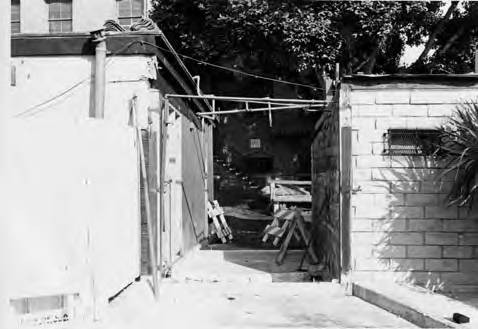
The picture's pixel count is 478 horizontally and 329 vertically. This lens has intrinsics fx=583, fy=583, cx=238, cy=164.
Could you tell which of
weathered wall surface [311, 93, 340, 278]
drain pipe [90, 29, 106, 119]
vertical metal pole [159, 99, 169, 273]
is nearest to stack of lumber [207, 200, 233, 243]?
weathered wall surface [311, 93, 340, 278]

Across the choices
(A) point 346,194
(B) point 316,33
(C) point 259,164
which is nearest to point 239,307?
(A) point 346,194

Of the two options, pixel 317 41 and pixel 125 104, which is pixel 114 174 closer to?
pixel 125 104

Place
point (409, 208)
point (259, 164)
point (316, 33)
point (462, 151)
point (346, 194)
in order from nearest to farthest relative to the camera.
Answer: point (462, 151)
point (409, 208)
point (346, 194)
point (316, 33)
point (259, 164)

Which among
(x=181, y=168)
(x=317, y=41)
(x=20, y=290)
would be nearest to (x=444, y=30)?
(x=317, y=41)

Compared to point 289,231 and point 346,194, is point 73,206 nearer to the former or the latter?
point 346,194

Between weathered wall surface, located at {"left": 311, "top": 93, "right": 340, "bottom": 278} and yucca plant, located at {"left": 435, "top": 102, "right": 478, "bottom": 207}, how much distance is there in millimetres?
1674

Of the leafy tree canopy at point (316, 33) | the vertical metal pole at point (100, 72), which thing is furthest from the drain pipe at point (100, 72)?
the leafy tree canopy at point (316, 33)

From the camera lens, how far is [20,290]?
5711 mm

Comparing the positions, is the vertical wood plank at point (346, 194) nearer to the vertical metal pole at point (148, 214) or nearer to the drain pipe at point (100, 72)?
the vertical metal pole at point (148, 214)

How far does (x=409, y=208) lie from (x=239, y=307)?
9.84ft

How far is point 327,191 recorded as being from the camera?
35.1 ft

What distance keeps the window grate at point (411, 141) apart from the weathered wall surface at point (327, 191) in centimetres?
85

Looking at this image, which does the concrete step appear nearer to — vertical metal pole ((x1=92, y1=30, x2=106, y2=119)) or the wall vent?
vertical metal pole ((x1=92, y1=30, x2=106, y2=119))

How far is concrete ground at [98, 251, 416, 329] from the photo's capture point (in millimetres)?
6758
